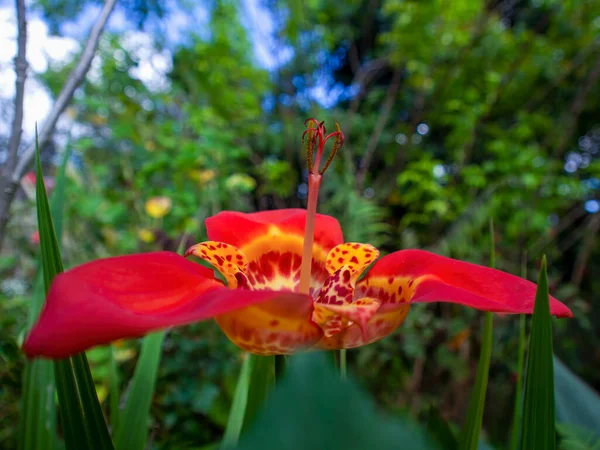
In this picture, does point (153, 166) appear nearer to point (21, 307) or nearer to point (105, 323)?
point (21, 307)

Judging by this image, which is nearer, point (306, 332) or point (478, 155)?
point (306, 332)

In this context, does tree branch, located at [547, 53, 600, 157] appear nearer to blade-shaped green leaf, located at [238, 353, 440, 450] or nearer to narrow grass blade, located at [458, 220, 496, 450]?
narrow grass blade, located at [458, 220, 496, 450]

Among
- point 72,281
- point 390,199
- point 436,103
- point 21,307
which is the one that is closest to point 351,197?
point 390,199

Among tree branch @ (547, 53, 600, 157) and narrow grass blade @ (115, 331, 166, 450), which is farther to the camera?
tree branch @ (547, 53, 600, 157)

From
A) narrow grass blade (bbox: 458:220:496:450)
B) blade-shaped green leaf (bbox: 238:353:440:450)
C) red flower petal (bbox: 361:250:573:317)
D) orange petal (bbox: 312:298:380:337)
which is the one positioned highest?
red flower petal (bbox: 361:250:573:317)

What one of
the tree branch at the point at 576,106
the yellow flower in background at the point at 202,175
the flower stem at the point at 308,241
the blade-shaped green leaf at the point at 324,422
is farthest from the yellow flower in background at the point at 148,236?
the tree branch at the point at 576,106

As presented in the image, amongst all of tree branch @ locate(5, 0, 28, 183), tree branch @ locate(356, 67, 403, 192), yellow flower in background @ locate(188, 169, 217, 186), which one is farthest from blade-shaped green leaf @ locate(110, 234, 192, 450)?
tree branch @ locate(356, 67, 403, 192)
